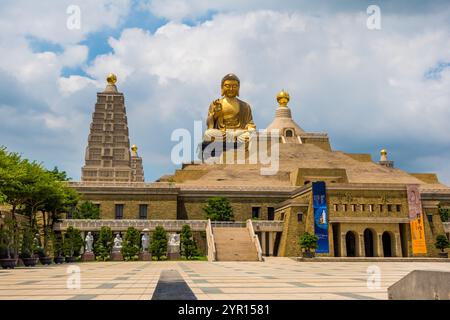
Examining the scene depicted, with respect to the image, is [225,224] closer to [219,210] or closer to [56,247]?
[219,210]

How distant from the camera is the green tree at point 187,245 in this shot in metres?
39.7

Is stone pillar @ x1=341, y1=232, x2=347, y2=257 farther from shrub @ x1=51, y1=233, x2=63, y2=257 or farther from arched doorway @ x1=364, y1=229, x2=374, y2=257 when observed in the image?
shrub @ x1=51, y1=233, x2=63, y2=257

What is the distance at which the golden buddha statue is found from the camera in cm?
7044

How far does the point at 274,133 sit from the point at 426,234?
33.4 meters

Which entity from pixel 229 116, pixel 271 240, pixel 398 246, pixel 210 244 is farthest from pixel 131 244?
pixel 229 116

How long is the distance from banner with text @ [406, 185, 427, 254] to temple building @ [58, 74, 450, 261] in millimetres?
85

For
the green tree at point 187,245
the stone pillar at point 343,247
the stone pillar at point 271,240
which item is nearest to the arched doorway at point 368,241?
the stone pillar at point 343,247

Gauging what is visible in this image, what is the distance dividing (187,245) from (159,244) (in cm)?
250

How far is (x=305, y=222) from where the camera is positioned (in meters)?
41.2

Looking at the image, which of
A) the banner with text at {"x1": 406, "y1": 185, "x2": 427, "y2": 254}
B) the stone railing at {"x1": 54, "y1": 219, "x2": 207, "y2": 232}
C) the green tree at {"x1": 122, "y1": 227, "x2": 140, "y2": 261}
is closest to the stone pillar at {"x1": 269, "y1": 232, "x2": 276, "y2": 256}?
the stone railing at {"x1": 54, "y1": 219, "x2": 207, "y2": 232}

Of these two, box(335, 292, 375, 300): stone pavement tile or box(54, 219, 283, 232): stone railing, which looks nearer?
box(335, 292, 375, 300): stone pavement tile

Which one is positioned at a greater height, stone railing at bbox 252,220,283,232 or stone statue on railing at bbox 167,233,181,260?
stone railing at bbox 252,220,283,232

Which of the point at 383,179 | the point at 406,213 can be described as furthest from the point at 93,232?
the point at 383,179
